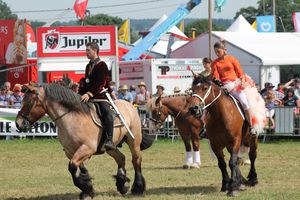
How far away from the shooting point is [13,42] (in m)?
35.0

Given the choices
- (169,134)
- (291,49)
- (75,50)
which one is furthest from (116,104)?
(291,49)

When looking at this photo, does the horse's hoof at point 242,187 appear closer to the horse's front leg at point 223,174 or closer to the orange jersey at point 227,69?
the horse's front leg at point 223,174

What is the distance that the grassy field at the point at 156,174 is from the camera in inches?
476

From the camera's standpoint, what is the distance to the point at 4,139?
24.3m

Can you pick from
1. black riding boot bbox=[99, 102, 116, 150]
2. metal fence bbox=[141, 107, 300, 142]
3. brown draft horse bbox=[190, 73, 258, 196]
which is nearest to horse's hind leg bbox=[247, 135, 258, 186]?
brown draft horse bbox=[190, 73, 258, 196]

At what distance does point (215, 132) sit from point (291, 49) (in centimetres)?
2185

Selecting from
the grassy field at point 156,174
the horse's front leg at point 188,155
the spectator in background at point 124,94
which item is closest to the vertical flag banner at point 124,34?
the spectator in background at point 124,94

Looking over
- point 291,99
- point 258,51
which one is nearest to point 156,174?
point 291,99

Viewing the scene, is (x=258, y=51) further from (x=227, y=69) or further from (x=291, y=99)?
(x=227, y=69)

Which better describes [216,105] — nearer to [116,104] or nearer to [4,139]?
[116,104]

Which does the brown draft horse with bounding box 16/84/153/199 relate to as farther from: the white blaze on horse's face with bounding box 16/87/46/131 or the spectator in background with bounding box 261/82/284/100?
the spectator in background with bounding box 261/82/284/100

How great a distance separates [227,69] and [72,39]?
16.1 meters

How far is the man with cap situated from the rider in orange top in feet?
6.86

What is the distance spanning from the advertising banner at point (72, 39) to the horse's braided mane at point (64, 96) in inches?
641
